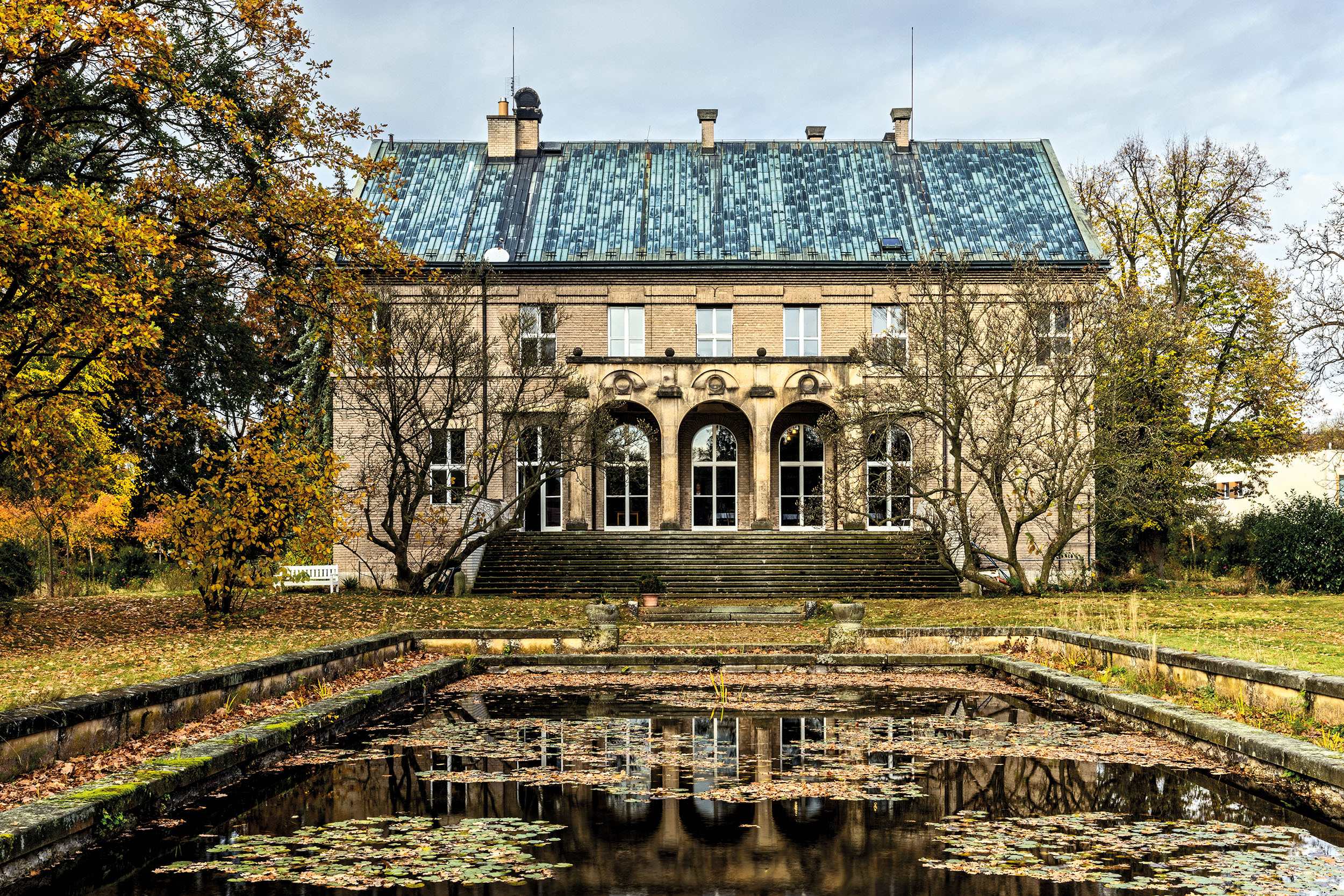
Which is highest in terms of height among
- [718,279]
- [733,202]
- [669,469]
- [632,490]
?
[733,202]

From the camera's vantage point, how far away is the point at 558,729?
34.8ft

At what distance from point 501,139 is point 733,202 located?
8.79 meters

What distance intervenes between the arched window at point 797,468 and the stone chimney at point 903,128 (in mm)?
11348

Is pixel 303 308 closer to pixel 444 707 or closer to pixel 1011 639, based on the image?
pixel 444 707

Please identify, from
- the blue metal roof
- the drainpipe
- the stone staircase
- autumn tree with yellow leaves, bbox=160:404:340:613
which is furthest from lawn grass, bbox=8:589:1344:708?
the blue metal roof

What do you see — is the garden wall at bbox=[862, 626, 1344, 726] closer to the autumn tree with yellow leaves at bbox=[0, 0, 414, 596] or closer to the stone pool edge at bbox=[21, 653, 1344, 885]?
the stone pool edge at bbox=[21, 653, 1344, 885]

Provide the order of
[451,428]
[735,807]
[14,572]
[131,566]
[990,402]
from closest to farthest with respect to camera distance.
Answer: [735,807], [14,572], [990,402], [451,428], [131,566]

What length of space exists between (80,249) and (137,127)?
5.96 m

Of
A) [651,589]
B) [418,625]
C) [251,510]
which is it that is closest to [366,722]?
[251,510]

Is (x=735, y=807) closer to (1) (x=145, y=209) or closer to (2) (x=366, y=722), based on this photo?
(2) (x=366, y=722)

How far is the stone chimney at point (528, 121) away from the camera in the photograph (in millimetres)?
41531

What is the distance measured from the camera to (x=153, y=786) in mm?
7105

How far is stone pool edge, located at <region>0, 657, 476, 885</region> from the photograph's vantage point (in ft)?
19.2

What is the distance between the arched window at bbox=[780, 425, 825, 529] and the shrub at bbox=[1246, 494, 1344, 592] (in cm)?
1327
